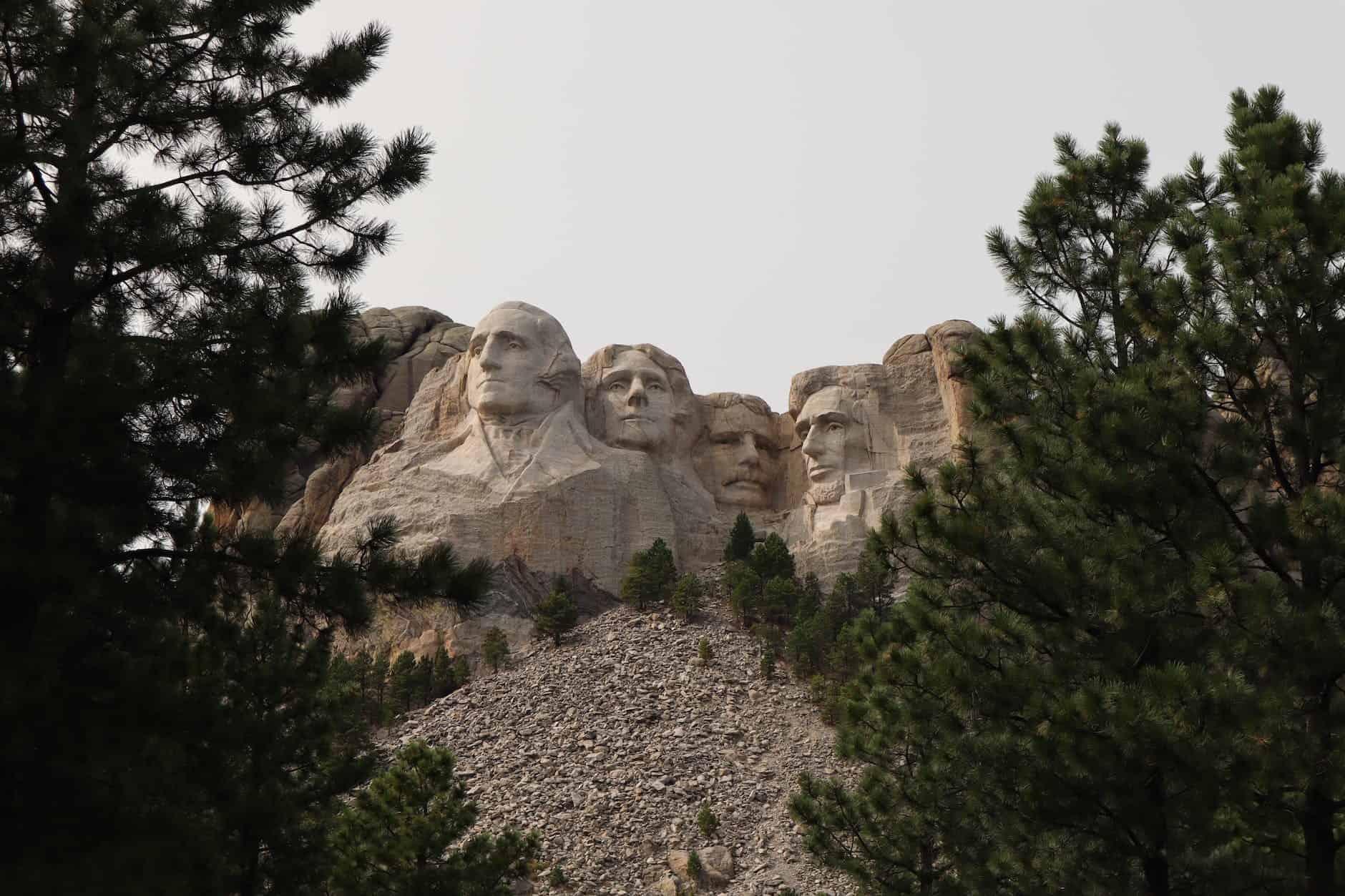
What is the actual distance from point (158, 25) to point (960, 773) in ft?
31.0

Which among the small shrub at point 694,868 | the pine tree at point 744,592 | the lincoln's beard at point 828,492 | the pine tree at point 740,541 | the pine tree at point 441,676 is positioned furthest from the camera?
the lincoln's beard at point 828,492

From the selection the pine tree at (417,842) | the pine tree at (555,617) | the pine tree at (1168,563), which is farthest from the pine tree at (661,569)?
the pine tree at (1168,563)

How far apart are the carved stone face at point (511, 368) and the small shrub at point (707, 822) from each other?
12.4 metres

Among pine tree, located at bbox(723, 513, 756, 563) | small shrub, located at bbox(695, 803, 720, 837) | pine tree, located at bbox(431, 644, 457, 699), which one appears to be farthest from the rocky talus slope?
pine tree, located at bbox(723, 513, 756, 563)

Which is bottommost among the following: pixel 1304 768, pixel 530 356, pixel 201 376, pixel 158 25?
pixel 1304 768

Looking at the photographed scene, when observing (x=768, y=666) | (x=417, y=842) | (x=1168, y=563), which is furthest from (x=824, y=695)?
(x=1168, y=563)

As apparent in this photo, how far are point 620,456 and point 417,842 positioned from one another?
1785cm

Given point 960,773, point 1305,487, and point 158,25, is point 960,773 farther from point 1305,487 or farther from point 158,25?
point 158,25

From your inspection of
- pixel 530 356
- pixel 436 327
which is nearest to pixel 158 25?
pixel 530 356

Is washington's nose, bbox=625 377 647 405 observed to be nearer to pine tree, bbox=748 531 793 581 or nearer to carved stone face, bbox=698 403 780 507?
carved stone face, bbox=698 403 780 507

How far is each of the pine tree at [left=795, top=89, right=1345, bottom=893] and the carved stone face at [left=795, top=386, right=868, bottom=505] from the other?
23.0 m

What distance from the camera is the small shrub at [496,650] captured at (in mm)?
35344

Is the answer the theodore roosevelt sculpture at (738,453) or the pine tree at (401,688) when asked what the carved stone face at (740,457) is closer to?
the theodore roosevelt sculpture at (738,453)

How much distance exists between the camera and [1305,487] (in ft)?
46.2
